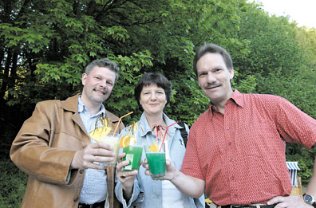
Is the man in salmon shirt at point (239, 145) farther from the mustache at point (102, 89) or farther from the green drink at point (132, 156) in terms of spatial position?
the mustache at point (102, 89)

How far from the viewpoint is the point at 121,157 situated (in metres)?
2.29

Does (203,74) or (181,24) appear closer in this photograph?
(203,74)

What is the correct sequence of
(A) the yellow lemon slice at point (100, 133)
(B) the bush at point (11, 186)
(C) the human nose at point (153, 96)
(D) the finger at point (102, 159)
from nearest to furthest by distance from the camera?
(D) the finger at point (102, 159), (A) the yellow lemon slice at point (100, 133), (C) the human nose at point (153, 96), (B) the bush at point (11, 186)

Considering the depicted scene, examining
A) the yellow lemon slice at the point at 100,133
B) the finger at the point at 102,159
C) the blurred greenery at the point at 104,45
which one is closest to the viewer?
the finger at the point at 102,159

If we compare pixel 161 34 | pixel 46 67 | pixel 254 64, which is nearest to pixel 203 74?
pixel 46 67

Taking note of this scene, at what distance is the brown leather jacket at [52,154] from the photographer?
2.47 meters

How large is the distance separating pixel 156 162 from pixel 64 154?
2.20 feet

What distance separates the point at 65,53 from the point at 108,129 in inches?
219

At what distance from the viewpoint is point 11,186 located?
821cm

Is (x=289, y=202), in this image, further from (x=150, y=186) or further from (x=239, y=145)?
(x=150, y=186)

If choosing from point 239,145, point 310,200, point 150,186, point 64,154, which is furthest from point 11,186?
point 310,200

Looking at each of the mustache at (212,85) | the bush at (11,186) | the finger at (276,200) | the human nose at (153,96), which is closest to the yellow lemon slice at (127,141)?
the mustache at (212,85)

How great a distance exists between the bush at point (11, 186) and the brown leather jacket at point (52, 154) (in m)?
5.42

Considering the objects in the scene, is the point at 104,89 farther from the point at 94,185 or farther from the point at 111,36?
the point at 111,36
